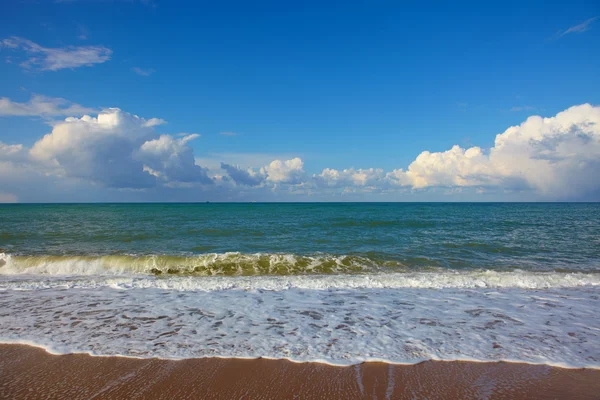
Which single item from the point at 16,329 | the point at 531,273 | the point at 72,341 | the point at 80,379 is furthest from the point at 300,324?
the point at 531,273

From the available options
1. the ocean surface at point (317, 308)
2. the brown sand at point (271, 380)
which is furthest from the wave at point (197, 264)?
the brown sand at point (271, 380)

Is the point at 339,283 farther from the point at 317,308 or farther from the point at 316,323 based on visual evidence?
the point at 316,323

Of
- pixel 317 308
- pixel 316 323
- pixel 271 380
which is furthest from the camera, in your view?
pixel 317 308

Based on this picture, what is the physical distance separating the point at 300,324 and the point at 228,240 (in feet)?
54.0

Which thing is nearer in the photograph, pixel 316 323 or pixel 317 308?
pixel 316 323

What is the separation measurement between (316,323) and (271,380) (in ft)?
8.13

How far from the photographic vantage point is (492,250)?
18.1m

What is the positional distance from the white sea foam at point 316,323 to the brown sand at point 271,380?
0.29 meters

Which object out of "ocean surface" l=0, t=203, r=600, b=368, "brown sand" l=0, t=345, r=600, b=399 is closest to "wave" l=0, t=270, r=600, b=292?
"ocean surface" l=0, t=203, r=600, b=368

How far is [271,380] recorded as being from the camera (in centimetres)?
451

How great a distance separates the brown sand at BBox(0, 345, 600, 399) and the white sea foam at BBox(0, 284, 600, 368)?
29cm

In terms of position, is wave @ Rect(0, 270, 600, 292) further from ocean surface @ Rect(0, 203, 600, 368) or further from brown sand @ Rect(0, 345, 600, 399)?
brown sand @ Rect(0, 345, 600, 399)

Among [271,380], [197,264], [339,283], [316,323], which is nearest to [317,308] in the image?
[316,323]

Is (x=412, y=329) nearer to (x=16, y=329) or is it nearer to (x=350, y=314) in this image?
(x=350, y=314)
